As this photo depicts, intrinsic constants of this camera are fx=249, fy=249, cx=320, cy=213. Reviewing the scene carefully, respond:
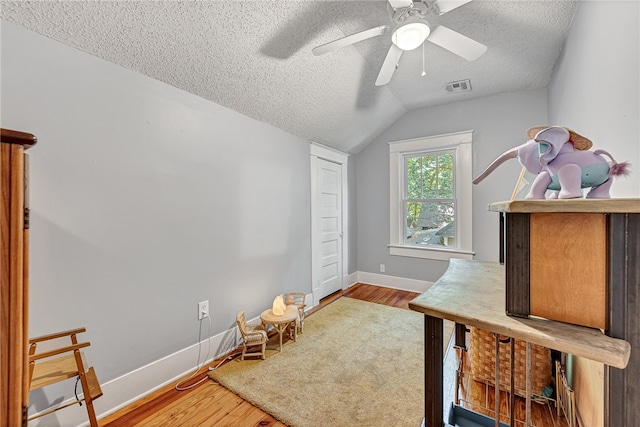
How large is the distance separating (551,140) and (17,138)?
1415 millimetres

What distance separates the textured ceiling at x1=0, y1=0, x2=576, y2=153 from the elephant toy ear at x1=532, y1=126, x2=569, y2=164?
5.06 feet

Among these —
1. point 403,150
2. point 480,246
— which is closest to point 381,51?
point 403,150

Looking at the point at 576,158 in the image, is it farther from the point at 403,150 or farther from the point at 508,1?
the point at 403,150

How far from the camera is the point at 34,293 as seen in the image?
1.25 meters

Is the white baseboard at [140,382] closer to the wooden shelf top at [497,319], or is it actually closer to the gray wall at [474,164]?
the wooden shelf top at [497,319]

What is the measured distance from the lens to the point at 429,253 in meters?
3.43

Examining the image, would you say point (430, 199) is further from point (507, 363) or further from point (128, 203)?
point (128, 203)

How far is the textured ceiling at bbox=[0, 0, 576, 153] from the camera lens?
136cm

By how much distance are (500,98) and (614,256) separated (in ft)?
10.5

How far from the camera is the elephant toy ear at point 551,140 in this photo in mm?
652

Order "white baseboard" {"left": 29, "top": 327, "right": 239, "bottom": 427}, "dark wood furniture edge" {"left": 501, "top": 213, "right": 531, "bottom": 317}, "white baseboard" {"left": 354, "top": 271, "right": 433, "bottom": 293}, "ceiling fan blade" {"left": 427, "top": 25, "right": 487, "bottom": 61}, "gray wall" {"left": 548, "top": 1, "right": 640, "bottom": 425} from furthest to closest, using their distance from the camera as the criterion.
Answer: "white baseboard" {"left": 354, "top": 271, "right": 433, "bottom": 293}
"ceiling fan blade" {"left": 427, "top": 25, "right": 487, "bottom": 61}
"white baseboard" {"left": 29, "top": 327, "right": 239, "bottom": 427}
"gray wall" {"left": 548, "top": 1, "right": 640, "bottom": 425}
"dark wood furniture edge" {"left": 501, "top": 213, "right": 531, "bottom": 317}

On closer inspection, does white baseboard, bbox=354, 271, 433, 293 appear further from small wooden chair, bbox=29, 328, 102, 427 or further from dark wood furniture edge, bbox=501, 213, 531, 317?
small wooden chair, bbox=29, 328, 102, 427

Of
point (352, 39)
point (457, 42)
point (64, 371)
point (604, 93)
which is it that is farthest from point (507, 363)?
point (64, 371)

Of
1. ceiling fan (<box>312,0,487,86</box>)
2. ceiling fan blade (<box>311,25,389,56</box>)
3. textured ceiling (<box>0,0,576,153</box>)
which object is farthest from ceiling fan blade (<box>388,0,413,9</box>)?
textured ceiling (<box>0,0,576,153</box>)
